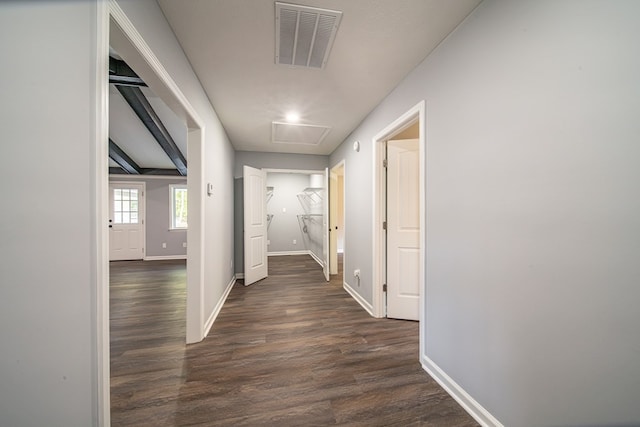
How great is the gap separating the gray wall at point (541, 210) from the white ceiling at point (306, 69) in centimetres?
27

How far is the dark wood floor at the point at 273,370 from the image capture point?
1266mm

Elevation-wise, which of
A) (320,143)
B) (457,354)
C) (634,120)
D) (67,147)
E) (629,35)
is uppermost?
(320,143)

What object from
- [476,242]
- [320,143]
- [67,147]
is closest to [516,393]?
[476,242]

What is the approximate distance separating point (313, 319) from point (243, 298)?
1.15m

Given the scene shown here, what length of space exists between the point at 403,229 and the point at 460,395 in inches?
55.1

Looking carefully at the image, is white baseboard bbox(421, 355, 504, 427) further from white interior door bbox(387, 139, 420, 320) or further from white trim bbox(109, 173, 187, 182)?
white trim bbox(109, 173, 187, 182)

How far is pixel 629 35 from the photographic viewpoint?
0.73 meters

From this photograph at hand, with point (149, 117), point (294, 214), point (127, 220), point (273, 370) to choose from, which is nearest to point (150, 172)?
point (127, 220)

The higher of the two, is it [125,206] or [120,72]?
[120,72]

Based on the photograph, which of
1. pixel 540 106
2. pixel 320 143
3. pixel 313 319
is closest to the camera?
pixel 540 106

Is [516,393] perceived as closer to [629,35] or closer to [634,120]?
[634,120]

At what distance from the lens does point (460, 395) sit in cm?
134

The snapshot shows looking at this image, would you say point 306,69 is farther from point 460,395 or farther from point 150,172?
point 150,172

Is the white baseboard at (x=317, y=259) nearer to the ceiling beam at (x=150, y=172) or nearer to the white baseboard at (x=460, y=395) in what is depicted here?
the white baseboard at (x=460, y=395)
